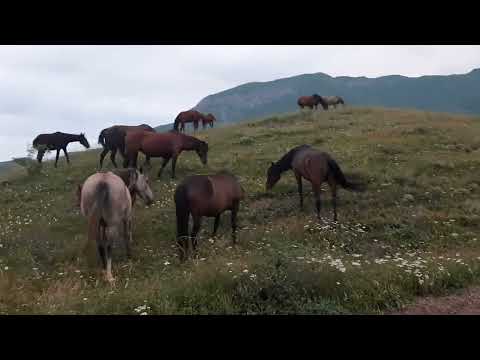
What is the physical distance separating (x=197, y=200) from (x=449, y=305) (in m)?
5.61

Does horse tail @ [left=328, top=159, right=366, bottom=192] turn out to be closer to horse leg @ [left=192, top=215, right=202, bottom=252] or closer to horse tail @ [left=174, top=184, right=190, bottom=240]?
Answer: horse leg @ [left=192, top=215, right=202, bottom=252]

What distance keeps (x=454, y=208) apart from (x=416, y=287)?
7643 millimetres

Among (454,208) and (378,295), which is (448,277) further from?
Result: (454,208)

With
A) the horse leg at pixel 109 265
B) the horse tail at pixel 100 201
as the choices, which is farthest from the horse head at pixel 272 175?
the horse leg at pixel 109 265

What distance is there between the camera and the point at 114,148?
65.9 feet

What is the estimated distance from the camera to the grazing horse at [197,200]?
938 cm

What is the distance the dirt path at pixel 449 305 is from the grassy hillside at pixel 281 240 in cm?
19

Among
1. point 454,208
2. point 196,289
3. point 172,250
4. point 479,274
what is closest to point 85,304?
point 196,289

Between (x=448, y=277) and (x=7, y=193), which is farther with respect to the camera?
(x=7, y=193)

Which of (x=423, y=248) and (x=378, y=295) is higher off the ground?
(x=378, y=295)

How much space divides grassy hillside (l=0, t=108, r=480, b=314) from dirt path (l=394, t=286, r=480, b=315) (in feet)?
0.64

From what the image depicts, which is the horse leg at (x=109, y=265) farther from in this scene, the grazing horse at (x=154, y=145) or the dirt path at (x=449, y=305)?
the grazing horse at (x=154, y=145)
